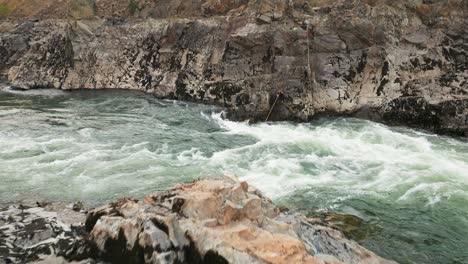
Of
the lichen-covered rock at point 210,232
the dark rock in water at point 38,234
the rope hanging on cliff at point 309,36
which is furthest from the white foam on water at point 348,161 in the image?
the dark rock in water at point 38,234

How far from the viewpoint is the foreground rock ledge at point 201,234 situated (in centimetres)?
684

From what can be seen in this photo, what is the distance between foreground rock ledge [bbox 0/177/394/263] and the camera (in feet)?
22.4

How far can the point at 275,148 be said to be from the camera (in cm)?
1941

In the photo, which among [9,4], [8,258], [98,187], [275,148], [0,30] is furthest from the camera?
[9,4]

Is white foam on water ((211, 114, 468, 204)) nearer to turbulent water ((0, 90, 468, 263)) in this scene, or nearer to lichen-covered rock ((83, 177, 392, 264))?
turbulent water ((0, 90, 468, 263))

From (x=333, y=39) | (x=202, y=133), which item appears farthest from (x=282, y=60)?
(x=202, y=133)

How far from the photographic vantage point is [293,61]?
91.1 feet

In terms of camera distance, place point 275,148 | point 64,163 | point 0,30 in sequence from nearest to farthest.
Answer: point 64,163, point 275,148, point 0,30

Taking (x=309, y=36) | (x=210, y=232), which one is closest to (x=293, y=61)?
(x=309, y=36)

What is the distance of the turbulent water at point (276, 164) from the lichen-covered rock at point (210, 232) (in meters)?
2.73

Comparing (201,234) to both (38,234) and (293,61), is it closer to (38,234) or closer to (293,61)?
(38,234)

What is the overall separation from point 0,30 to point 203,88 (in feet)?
99.7

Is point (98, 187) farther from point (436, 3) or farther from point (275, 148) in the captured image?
point (436, 3)

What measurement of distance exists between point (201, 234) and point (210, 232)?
151 mm
